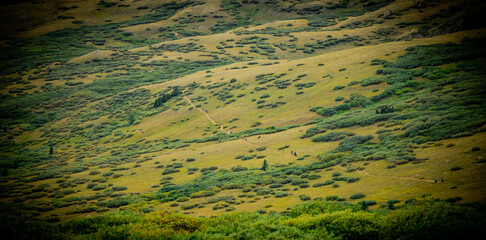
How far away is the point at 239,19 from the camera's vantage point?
181875 millimetres

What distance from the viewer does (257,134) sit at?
5569cm

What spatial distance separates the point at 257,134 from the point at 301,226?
39.0 m

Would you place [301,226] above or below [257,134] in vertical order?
above

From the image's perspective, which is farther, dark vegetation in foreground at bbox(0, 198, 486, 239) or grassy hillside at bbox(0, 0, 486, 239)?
grassy hillside at bbox(0, 0, 486, 239)

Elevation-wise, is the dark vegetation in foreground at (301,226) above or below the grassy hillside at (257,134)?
above

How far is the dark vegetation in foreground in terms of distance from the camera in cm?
1372

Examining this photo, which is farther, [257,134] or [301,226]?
[257,134]

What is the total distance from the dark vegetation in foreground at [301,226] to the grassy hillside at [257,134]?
92 mm

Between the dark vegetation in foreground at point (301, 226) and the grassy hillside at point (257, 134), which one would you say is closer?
the dark vegetation in foreground at point (301, 226)

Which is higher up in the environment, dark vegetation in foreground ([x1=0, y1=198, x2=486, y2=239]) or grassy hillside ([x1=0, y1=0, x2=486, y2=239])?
dark vegetation in foreground ([x1=0, y1=198, x2=486, y2=239])

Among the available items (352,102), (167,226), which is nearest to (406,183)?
(167,226)

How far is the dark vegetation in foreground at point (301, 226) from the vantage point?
45.0 feet

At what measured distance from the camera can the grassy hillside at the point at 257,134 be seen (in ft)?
62.1

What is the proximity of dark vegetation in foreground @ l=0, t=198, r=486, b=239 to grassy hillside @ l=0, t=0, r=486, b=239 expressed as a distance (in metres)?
0.09
